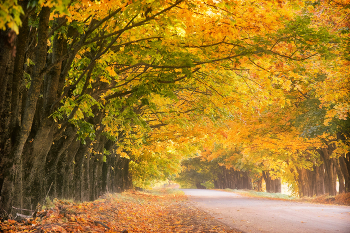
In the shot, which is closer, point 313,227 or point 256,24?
point 256,24

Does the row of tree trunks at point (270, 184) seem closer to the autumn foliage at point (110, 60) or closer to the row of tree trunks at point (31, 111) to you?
the autumn foliage at point (110, 60)

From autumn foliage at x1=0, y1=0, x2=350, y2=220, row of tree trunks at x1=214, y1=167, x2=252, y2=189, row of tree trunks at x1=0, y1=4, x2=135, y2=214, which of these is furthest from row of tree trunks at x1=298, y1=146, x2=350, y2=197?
row of tree trunks at x1=0, y1=4, x2=135, y2=214

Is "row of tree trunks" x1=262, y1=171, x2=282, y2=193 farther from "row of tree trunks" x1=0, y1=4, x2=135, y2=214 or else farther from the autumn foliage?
"row of tree trunks" x1=0, y1=4, x2=135, y2=214

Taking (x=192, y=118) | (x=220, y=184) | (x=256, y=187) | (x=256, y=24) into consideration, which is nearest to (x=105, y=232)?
(x=256, y=24)

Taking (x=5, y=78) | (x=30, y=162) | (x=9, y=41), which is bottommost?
(x=30, y=162)

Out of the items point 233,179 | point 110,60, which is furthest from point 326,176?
point 233,179

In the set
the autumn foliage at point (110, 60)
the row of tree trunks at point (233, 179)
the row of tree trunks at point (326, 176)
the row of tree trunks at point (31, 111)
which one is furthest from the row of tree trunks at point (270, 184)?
the row of tree trunks at point (31, 111)

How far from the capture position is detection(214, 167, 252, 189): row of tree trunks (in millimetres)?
47806

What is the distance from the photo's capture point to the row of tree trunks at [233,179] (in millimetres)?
47806

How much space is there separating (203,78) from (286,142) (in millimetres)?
12832

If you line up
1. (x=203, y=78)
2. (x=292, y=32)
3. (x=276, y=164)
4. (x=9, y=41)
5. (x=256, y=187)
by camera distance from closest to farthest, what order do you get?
(x=9, y=41) < (x=292, y=32) < (x=203, y=78) < (x=276, y=164) < (x=256, y=187)

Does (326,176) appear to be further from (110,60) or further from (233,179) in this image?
(233,179)

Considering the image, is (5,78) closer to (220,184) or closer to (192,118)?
(192,118)

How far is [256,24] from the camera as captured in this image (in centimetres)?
706
